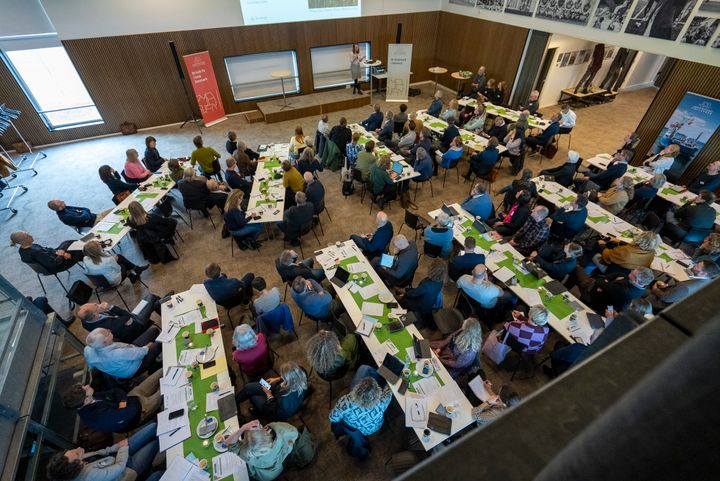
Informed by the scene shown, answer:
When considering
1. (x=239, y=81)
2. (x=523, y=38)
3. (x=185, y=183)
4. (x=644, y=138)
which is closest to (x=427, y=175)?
(x=185, y=183)

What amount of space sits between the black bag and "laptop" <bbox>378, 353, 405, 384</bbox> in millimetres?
4385

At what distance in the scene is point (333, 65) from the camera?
12.3 m

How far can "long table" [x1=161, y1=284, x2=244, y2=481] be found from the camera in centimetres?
304

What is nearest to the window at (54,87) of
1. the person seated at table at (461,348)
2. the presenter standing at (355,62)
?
the presenter standing at (355,62)

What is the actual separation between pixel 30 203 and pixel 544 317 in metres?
10.5

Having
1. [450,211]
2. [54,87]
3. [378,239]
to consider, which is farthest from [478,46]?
[54,87]

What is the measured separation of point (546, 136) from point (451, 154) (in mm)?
2861

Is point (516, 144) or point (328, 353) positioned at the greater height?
point (328, 353)

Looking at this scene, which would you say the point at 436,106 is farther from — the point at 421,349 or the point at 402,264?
the point at 421,349

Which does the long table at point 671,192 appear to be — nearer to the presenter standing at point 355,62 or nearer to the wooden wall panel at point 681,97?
the wooden wall panel at point 681,97

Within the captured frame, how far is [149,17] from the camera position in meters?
9.25

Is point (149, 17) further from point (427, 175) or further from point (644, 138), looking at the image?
point (644, 138)

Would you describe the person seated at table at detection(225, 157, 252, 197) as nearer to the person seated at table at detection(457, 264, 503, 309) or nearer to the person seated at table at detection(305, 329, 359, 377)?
the person seated at table at detection(305, 329, 359, 377)

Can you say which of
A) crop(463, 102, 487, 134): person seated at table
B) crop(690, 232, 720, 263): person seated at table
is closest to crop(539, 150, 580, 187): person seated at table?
crop(690, 232, 720, 263): person seated at table
